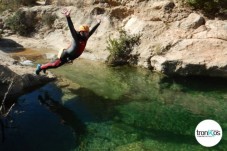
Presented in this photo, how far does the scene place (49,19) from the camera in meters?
21.0

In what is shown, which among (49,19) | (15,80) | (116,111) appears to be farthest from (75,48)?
(49,19)

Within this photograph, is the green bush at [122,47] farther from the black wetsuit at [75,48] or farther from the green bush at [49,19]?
the green bush at [49,19]

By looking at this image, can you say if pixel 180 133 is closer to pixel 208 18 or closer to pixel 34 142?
pixel 34 142

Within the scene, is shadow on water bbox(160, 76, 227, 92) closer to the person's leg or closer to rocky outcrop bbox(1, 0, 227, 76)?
rocky outcrop bbox(1, 0, 227, 76)

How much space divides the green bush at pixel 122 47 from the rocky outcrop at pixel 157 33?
1.00 ft

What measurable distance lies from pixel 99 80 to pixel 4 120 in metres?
5.00

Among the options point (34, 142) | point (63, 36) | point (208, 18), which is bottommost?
point (63, 36)

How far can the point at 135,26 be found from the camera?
17812mm

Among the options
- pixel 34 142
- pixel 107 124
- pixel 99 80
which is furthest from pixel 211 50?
pixel 34 142

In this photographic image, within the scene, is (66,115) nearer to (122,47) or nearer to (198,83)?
(198,83)

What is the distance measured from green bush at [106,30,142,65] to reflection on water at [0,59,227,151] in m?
0.66

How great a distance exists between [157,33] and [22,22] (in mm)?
8158

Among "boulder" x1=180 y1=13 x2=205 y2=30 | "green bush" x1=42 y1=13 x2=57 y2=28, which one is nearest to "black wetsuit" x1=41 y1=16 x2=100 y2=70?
"boulder" x1=180 y1=13 x2=205 y2=30

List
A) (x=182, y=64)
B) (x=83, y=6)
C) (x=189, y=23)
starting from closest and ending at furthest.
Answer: (x=182, y=64) < (x=189, y=23) < (x=83, y=6)
